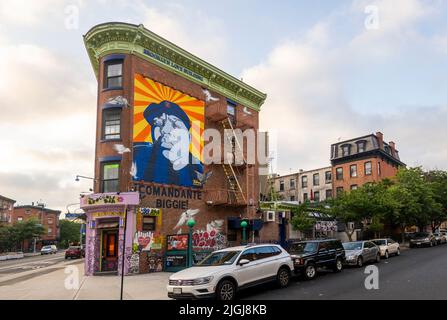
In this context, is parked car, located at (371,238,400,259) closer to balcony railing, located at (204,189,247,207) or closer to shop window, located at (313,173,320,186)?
balcony railing, located at (204,189,247,207)

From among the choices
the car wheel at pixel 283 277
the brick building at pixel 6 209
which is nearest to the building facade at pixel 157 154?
the car wheel at pixel 283 277

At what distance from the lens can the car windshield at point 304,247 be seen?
17125mm

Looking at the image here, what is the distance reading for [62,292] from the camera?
14.7m

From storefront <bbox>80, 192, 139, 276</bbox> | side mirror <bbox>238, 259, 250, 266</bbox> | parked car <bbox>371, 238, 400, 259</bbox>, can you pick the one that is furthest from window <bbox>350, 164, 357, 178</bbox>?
side mirror <bbox>238, 259, 250, 266</bbox>

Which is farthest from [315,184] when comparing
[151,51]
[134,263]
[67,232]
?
[67,232]

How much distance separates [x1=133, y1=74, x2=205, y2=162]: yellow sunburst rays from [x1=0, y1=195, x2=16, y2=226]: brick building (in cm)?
6972

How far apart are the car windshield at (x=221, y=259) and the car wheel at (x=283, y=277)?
2088 millimetres

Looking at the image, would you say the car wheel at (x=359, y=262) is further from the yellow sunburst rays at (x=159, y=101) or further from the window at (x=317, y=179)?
the window at (x=317, y=179)

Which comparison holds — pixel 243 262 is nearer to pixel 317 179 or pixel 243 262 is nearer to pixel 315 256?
pixel 315 256

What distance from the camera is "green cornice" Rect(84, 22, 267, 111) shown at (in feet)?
70.5
